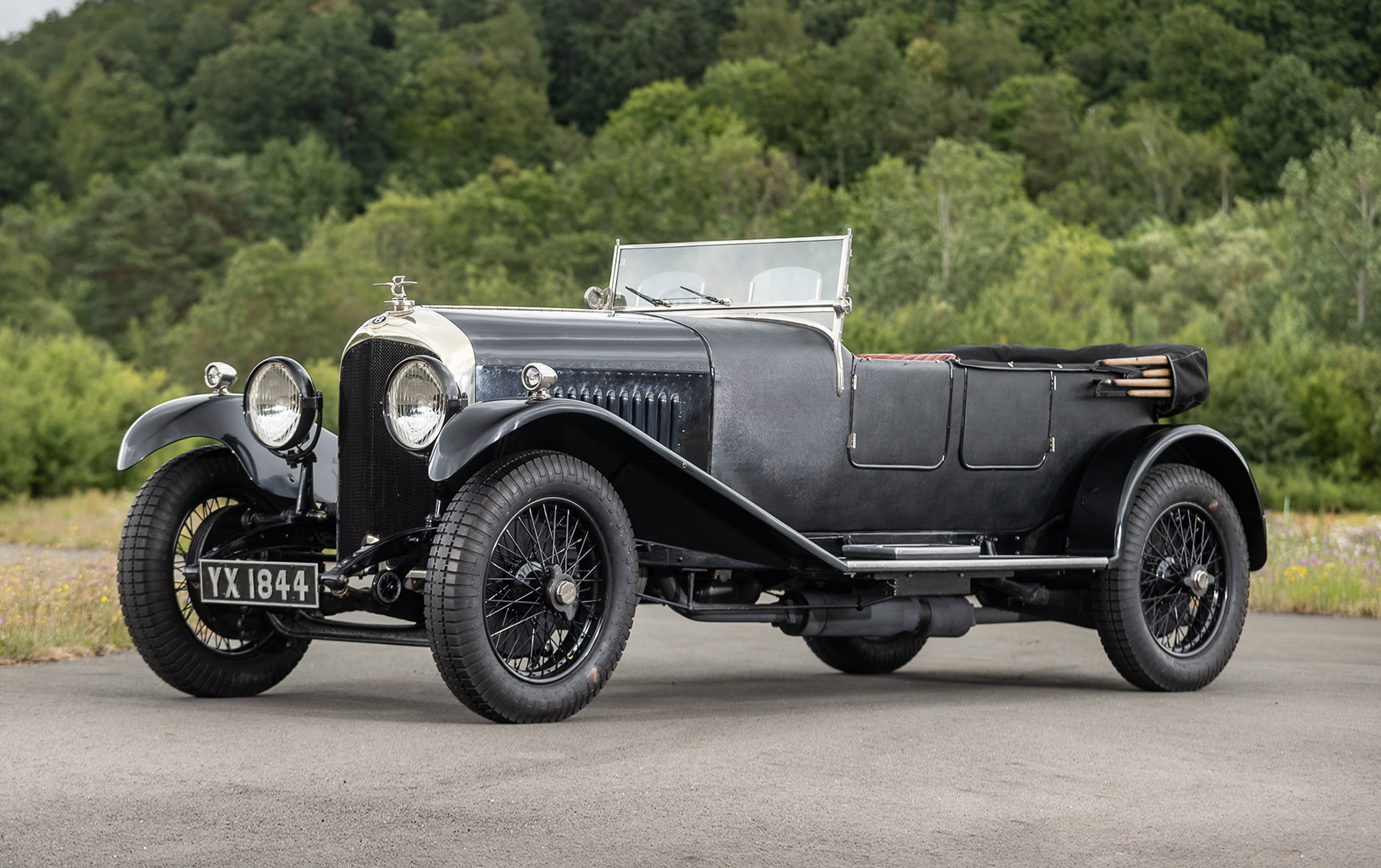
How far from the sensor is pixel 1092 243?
67188 mm

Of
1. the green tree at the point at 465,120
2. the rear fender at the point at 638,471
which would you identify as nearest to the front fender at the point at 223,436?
the rear fender at the point at 638,471

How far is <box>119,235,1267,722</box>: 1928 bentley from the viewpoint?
5625mm

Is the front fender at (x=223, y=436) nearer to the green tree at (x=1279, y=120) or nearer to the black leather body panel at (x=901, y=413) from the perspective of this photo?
the black leather body panel at (x=901, y=413)

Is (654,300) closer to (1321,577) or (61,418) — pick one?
(1321,577)

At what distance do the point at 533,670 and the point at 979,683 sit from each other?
2.79m

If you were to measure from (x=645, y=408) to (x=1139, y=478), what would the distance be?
256 centimetres

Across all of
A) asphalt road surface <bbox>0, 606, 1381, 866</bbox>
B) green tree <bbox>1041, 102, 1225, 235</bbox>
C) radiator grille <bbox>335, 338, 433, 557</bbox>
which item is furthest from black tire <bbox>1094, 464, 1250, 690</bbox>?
green tree <bbox>1041, 102, 1225, 235</bbox>

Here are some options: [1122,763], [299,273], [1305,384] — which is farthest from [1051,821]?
[299,273]

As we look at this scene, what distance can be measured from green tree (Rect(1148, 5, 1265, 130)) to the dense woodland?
0.25 metres

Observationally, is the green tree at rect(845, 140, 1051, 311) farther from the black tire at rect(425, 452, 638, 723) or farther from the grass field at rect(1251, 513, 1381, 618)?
the black tire at rect(425, 452, 638, 723)

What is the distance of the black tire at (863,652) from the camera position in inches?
321

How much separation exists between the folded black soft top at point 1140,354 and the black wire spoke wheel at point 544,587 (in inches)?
107

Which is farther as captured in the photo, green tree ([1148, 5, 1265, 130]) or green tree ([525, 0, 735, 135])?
green tree ([525, 0, 735, 135])

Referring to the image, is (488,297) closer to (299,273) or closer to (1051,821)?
(299,273)
